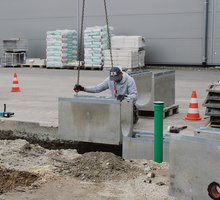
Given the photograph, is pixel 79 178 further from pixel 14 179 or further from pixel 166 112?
pixel 166 112

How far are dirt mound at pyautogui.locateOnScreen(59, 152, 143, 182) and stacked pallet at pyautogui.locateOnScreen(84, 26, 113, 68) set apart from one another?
17784mm

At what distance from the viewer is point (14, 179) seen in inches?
269

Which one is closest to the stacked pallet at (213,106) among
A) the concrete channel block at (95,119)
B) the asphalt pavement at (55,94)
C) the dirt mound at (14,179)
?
the asphalt pavement at (55,94)

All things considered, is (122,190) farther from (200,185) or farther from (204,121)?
(204,121)

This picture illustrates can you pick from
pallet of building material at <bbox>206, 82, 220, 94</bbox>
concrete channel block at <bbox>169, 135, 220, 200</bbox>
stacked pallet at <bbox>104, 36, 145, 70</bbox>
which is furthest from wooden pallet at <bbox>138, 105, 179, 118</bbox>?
stacked pallet at <bbox>104, 36, 145, 70</bbox>

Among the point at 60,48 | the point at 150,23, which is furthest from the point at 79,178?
the point at 150,23

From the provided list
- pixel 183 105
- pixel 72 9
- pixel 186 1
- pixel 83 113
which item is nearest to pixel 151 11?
pixel 186 1

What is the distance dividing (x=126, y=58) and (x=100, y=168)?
17.1m

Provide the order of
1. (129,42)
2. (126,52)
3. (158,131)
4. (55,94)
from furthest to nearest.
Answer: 1. (129,42)
2. (126,52)
3. (55,94)
4. (158,131)

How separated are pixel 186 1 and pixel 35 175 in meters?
19.9

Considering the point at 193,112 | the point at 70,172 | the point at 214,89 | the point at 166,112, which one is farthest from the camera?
the point at 166,112

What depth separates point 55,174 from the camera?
23.4 feet

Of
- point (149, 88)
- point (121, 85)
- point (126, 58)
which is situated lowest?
point (149, 88)

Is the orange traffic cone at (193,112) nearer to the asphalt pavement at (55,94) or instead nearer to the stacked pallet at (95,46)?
the asphalt pavement at (55,94)
